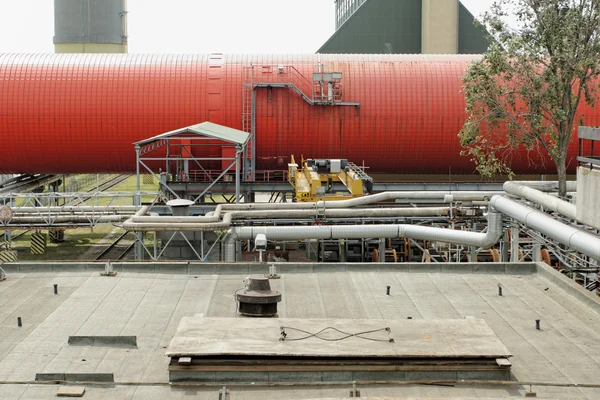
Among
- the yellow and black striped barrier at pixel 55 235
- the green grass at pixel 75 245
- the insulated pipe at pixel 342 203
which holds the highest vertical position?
the insulated pipe at pixel 342 203

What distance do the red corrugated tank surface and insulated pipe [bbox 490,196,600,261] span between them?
52.8 feet

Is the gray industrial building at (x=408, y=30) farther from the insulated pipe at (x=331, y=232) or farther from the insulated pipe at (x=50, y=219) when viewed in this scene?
the insulated pipe at (x=331, y=232)

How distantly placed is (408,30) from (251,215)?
34.1 meters

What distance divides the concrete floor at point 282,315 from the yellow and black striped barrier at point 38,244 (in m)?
22.1

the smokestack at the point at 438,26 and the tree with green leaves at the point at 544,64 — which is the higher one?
the smokestack at the point at 438,26

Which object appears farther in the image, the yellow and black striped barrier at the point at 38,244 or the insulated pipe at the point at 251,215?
the yellow and black striped barrier at the point at 38,244

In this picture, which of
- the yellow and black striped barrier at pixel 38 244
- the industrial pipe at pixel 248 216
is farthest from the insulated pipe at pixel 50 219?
the industrial pipe at pixel 248 216

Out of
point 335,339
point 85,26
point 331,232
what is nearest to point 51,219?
point 331,232

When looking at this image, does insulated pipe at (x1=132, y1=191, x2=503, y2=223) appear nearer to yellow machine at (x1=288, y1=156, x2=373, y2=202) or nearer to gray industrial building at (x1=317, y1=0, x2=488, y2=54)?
yellow machine at (x1=288, y1=156, x2=373, y2=202)

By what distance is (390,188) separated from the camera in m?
39.3

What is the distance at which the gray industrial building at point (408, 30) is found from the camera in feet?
196

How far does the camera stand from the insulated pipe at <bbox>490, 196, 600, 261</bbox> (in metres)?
17.1

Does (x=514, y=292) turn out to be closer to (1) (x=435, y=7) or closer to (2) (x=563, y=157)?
(2) (x=563, y=157)

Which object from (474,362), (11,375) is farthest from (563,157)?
(11,375)
